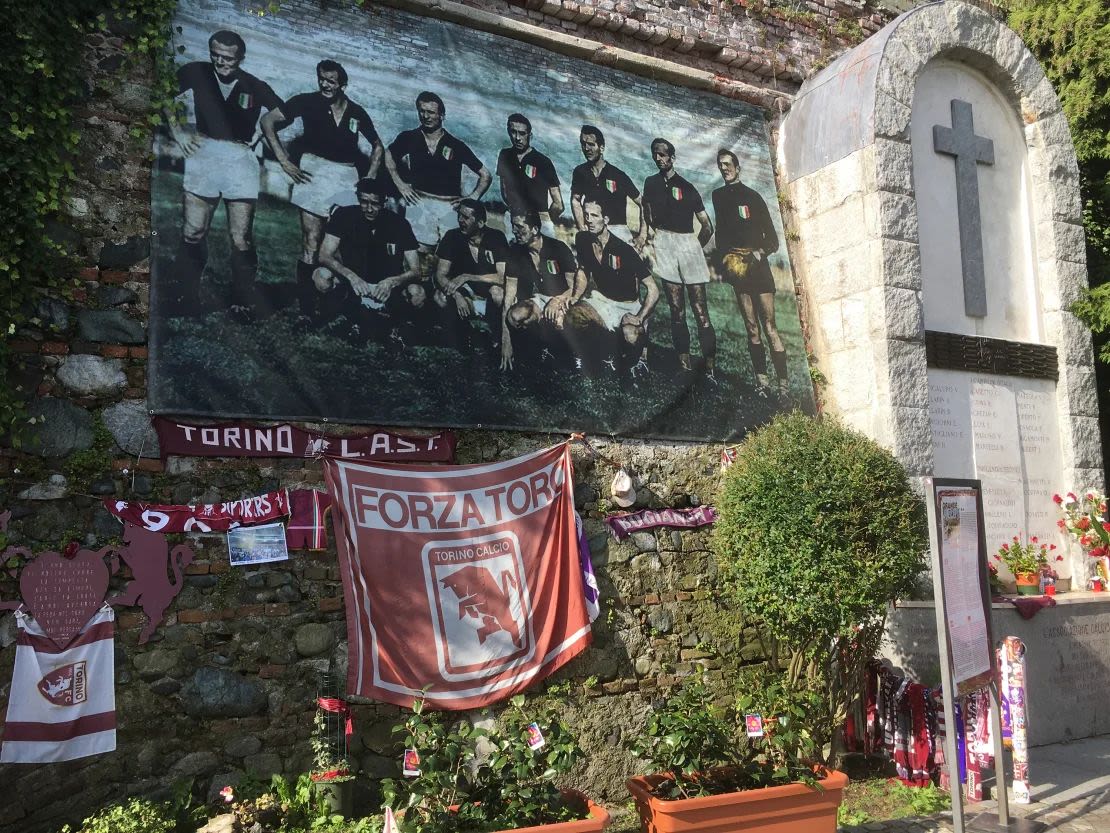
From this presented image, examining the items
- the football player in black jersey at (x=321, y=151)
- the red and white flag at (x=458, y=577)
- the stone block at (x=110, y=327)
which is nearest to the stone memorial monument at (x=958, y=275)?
the red and white flag at (x=458, y=577)

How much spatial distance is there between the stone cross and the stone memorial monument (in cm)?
2

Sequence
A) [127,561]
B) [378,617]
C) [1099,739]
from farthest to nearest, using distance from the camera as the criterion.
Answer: [1099,739] → [378,617] → [127,561]

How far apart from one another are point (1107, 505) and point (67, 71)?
8369 mm

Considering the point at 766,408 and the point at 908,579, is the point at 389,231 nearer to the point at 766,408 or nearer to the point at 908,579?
the point at 766,408

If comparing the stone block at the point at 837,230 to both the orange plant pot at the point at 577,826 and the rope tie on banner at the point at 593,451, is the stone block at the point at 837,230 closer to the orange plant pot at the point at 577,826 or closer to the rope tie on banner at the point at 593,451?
the rope tie on banner at the point at 593,451

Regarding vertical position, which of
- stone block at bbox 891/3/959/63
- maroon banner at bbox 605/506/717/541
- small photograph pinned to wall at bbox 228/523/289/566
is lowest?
small photograph pinned to wall at bbox 228/523/289/566

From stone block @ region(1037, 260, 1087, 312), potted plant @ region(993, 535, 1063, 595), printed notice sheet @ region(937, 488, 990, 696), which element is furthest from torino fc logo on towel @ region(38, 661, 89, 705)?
stone block @ region(1037, 260, 1087, 312)

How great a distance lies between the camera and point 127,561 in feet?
14.5

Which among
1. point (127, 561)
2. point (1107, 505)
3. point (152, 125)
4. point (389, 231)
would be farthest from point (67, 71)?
point (1107, 505)

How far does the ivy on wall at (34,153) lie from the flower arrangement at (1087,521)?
7.44 m

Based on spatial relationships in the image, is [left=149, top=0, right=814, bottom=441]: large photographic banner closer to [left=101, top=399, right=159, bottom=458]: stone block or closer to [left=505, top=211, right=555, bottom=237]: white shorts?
[left=505, top=211, right=555, bottom=237]: white shorts

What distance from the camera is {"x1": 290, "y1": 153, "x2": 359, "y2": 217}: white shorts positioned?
17.4 feet

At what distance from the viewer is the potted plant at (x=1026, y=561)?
699cm

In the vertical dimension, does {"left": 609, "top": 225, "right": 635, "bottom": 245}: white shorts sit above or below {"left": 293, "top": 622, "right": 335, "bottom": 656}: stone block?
above
